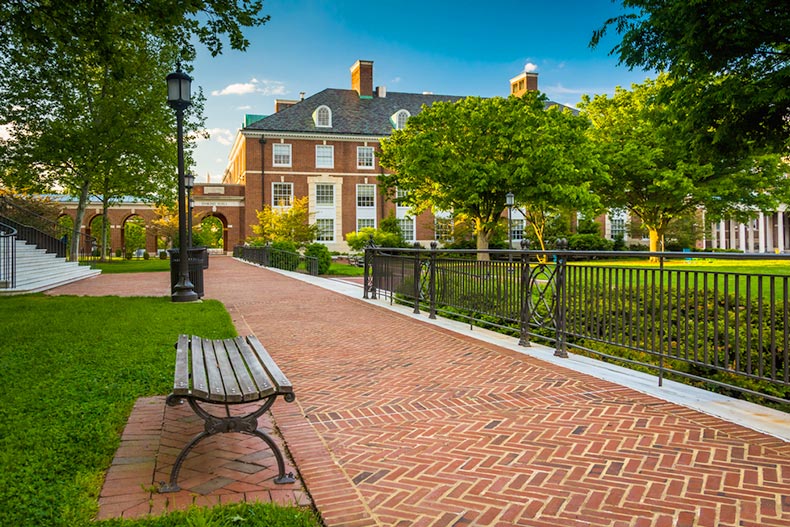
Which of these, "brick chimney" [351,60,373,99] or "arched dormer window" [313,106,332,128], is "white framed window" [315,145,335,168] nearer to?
"arched dormer window" [313,106,332,128]

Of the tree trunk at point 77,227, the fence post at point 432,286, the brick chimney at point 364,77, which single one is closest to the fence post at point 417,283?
the fence post at point 432,286

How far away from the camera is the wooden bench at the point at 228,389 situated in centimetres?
317

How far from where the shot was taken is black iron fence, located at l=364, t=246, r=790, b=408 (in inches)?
184

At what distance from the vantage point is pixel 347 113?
52000 mm

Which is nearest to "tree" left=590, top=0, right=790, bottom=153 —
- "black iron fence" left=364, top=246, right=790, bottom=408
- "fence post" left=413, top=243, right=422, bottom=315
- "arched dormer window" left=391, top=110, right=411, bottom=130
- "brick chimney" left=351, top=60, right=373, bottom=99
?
"black iron fence" left=364, top=246, right=790, bottom=408

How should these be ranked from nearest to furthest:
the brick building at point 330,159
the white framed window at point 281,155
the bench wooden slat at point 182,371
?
the bench wooden slat at point 182,371
the brick building at point 330,159
the white framed window at point 281,155

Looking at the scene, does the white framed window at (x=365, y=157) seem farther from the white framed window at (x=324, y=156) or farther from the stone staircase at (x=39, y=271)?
the stone staircase at (x=39, y=271)

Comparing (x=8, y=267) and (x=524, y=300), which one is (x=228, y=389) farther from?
(x=8, y=267)

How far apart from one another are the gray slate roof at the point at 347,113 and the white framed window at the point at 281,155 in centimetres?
133

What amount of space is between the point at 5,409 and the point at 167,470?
1989 mm

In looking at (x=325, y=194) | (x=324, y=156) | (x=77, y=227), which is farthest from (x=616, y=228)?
(x=77, y=227)

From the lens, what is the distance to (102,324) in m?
9.24

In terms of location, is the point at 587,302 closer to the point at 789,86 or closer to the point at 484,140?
the point at 789,86

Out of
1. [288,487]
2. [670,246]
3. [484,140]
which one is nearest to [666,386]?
[288,487]
